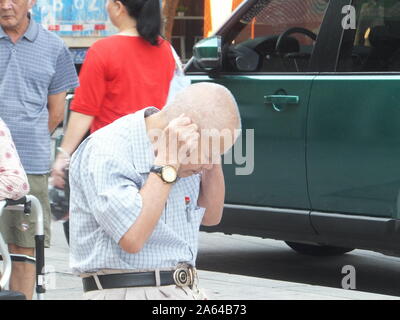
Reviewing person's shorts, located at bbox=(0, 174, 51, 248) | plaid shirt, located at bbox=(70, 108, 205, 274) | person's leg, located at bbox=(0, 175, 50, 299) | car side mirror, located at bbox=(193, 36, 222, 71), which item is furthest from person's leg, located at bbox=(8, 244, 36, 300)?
car side mirror, located at bbox=(193, 36, 222, 71)

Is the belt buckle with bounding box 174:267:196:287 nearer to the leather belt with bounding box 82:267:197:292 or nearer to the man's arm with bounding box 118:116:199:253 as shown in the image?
the leather belt with bounding box 82:267:197:292

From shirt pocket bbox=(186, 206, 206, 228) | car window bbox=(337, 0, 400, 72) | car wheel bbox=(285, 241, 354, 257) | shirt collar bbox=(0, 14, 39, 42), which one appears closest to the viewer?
shirt pocket bbox=(186, 206, 206, 228)

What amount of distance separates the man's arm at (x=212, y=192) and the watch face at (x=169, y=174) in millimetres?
314

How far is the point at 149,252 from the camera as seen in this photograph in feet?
9.53

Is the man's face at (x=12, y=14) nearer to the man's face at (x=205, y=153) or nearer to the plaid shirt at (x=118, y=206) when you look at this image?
the plaid shirt at (x=118, y=206)

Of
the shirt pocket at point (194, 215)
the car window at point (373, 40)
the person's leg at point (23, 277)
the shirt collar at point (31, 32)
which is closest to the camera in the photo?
the shirt pocket at point (194, 215)

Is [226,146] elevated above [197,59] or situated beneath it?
elevated above

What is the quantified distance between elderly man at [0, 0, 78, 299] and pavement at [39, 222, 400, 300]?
1.12ft

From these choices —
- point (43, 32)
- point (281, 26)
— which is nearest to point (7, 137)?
point (43, 32)

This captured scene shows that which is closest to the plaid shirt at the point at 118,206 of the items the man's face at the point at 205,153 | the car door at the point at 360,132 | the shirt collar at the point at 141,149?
the shirt collar at the point at 141,149

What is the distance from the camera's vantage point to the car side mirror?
21.1 feet

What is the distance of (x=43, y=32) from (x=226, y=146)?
2.68 metres

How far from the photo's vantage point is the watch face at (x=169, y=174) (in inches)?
111
